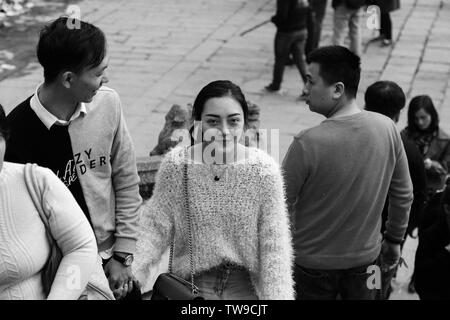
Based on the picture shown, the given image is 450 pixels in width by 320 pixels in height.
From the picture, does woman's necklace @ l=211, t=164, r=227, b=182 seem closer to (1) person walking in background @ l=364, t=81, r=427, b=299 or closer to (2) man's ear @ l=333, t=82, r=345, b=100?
(2) man's ear @ l=333, t=82, r=345, b=100

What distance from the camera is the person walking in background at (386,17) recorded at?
30.0 ft

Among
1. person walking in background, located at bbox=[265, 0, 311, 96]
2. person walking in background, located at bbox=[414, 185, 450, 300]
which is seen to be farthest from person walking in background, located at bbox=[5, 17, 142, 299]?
person walking in background, located at bbox=[265, 0, 311, 96]

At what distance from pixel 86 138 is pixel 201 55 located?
6.70m

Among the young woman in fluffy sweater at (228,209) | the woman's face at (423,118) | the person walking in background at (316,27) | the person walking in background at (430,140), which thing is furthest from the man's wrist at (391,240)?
the person walking in background at (316,27)

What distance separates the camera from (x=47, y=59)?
2.47m

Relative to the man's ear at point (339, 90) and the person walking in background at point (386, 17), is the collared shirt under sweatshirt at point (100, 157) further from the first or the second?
the person walking in background at point (386, 17)

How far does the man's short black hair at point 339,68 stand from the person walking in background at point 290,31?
181 inches

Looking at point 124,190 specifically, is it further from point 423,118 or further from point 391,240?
point 423,118

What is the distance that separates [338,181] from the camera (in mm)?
2969

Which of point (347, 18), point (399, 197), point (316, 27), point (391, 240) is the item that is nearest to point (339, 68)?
point (399, 197)

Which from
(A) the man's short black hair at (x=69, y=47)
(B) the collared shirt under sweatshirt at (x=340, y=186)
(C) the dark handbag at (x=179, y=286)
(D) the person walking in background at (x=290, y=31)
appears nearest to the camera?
(C) the dark handbag at (x=179, y=286)

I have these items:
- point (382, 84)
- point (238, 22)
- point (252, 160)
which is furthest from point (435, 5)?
point (252, 160)

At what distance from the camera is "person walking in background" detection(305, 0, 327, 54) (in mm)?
8703
